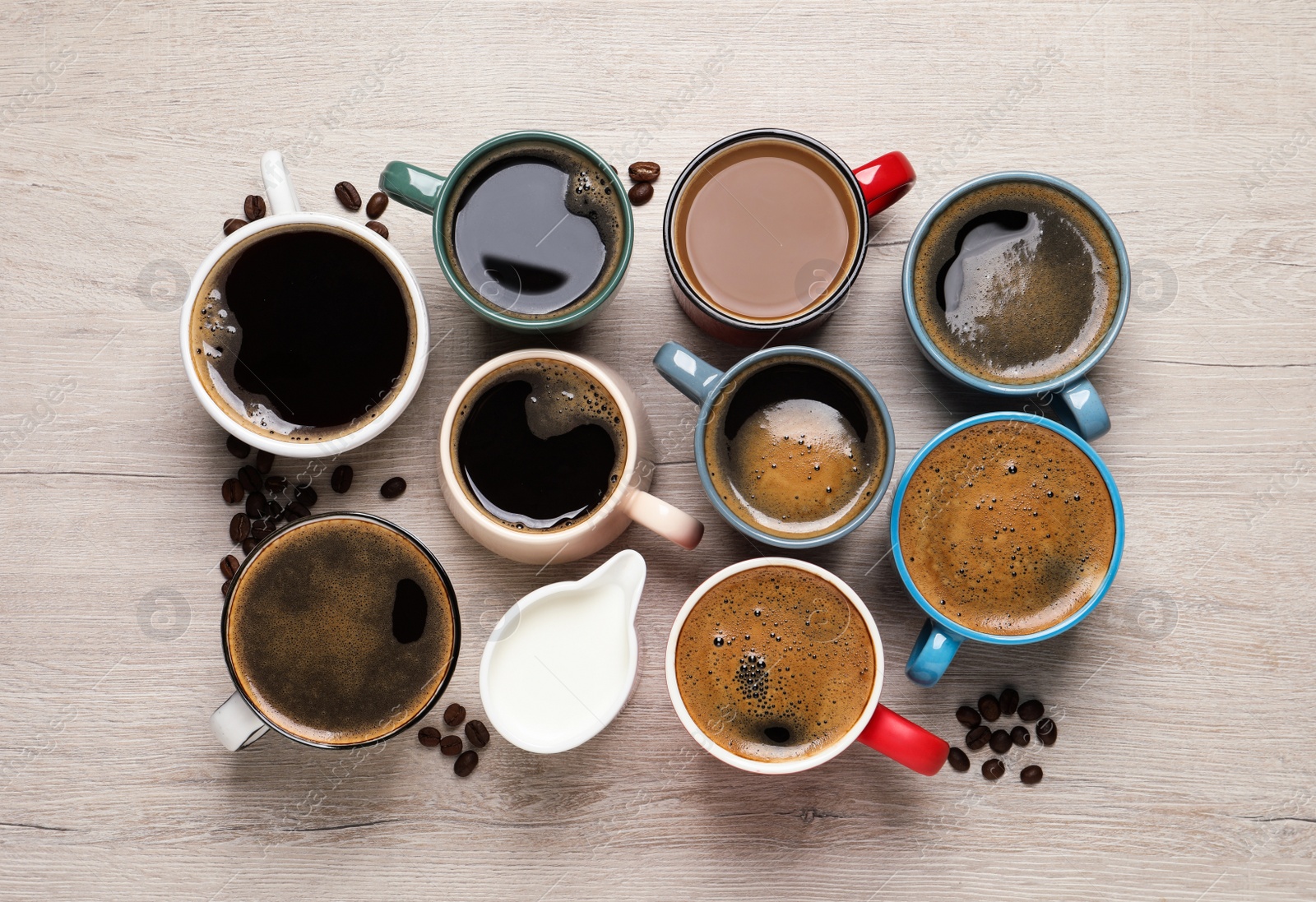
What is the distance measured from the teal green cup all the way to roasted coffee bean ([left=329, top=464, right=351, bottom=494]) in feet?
1.11

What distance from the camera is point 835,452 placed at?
3.67 ft

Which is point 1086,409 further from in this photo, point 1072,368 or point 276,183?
point 276,183

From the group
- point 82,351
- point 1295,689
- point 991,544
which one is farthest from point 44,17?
point 1295,689

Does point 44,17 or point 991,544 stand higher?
point 44,17

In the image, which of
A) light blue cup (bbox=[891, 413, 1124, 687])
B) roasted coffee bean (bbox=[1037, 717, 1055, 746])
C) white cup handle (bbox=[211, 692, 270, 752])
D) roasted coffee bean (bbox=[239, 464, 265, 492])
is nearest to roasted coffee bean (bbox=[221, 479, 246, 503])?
roasted coffee bean (bbox=[239, 464, 265, 492])

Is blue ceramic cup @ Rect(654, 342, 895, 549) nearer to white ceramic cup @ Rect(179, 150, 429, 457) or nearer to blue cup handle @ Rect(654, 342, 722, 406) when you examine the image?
blue cup handle @ Rect(654, 342, 722, 406)

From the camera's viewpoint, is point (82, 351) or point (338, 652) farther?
point (82, 351)

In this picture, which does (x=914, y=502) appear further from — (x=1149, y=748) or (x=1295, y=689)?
(x=1295, y=689)

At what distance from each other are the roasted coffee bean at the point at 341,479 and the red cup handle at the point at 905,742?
2.65 ft

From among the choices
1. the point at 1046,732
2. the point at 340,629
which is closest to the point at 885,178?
the point at 1046,732

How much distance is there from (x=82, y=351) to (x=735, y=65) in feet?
3.50

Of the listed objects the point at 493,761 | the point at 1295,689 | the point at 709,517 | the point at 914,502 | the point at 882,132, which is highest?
the point at 882,132

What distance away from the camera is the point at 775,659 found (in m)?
1.11

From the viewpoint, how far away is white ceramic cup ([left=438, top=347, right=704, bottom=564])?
42.1 inches
